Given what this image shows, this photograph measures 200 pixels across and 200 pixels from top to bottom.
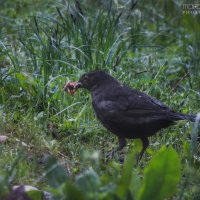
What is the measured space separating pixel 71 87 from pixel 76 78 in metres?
0.37

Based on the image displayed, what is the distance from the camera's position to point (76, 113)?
660 cm

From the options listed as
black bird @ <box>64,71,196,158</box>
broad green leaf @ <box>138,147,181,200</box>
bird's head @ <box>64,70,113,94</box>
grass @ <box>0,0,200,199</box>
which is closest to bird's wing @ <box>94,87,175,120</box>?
black bird @ <box>64,71,196,158</box>

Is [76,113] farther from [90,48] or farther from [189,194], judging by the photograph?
[189,194]

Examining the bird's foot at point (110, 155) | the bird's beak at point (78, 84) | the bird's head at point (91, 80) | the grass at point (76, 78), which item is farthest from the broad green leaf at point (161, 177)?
the bird's beak at point (78, 84)

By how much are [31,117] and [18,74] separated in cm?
59

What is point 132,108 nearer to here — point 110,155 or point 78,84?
point 110,155

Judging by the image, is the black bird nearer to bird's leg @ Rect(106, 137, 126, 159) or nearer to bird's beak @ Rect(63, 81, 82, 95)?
bird's leg @ Rect(106, 137, 126, 159)

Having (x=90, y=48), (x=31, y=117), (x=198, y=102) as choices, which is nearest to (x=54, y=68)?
(x=90, y=48)

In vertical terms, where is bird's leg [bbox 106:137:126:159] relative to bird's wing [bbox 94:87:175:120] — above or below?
below

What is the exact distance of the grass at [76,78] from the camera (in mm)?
5555

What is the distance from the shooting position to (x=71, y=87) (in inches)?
259

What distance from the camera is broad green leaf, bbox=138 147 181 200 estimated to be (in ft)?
13.2

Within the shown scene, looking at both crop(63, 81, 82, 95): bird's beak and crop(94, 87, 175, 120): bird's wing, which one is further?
crop(63, 81, 82, 95): bird's beak

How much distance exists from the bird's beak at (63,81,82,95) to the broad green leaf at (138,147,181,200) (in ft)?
8.21
